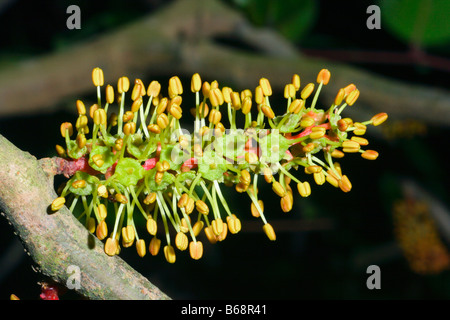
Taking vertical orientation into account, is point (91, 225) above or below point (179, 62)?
below

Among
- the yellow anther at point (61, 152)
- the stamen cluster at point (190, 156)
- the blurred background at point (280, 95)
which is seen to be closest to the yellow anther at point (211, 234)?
the stamen cluster at point (190, 156)

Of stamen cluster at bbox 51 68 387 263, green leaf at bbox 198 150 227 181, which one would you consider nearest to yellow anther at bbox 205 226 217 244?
stamen cluster at bbox 51 68 387 263

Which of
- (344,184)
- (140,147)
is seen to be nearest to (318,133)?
(344,184)

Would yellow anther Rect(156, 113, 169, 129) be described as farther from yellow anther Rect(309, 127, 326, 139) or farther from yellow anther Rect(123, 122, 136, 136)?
yellow anther Rect(309, 127, 326, 139)

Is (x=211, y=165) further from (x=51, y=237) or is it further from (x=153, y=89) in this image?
(x=51, y=237)

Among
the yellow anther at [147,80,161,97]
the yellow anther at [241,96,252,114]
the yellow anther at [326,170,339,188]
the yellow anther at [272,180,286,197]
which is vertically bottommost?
the yellow anther at [272,180,286,197]

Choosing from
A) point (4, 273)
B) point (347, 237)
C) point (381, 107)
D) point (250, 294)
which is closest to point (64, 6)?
point (4, 273)
